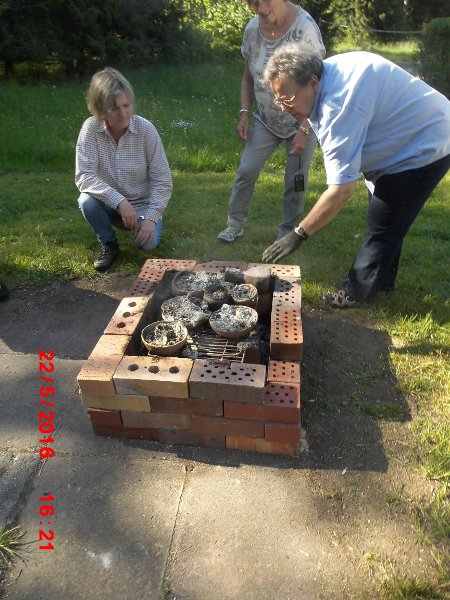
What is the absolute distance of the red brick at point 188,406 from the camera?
204 cm

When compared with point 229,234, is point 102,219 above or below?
above

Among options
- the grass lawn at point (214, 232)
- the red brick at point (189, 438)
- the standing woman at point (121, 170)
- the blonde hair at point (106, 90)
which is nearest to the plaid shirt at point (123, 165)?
the standing woman at point (121, 170)

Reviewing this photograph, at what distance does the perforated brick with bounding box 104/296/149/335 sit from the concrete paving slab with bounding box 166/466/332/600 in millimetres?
695

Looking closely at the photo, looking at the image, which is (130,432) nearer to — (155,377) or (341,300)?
(155,377)

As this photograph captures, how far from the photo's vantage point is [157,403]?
6.81ft

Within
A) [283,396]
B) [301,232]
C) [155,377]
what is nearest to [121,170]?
[301,232]

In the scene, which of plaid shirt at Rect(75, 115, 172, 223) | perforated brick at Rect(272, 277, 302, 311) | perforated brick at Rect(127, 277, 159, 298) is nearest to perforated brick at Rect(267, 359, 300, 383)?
perforated brick at Rect(272, 277, 302, 311)

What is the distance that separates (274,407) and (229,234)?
2164 mm

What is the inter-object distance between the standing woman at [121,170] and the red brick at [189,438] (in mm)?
1509

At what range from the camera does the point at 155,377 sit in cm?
199

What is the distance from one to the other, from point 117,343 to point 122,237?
1966 mm

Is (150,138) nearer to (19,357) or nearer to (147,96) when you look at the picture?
(19,357)

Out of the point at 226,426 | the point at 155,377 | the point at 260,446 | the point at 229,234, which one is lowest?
the point at 229,234

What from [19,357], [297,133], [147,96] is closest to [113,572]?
[19,357]
